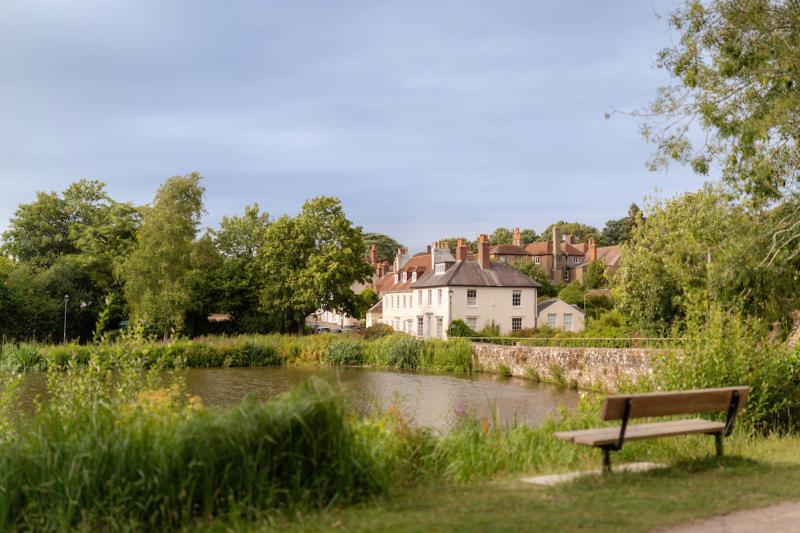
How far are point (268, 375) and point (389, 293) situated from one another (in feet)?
94.3

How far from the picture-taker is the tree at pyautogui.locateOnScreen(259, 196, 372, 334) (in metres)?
48.7

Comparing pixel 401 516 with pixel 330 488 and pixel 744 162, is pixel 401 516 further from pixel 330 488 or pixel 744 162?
pixel 744 162

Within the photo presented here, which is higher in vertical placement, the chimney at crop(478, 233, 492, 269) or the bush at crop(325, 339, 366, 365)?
the chimney at crop(478, 233, 492, 269)

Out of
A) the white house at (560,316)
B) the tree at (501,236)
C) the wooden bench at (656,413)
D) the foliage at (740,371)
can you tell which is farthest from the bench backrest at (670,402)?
the tree at (501,236)

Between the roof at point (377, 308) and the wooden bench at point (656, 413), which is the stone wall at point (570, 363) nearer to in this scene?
the wooden bench at point (656, 413)

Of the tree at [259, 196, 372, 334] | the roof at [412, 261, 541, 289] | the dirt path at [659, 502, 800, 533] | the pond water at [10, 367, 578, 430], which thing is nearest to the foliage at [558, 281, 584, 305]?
the roof at [412, 261, 541, 289]

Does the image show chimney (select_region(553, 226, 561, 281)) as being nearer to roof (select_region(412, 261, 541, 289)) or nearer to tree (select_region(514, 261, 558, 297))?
tree (select_region(514, 261, 558, 297))

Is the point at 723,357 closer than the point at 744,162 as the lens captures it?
Yes

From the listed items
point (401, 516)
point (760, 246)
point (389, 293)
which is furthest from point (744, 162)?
point (389, 293)

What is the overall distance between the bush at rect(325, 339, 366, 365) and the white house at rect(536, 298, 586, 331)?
15037mm

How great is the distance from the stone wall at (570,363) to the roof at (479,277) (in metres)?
11.4

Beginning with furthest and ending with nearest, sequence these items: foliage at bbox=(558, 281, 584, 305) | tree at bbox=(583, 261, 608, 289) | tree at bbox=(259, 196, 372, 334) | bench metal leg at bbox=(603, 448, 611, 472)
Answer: tree at bbox=(583, 261, 608, 289), foliage at bbox=(558, 281, 584, 305), tree at bbox=(259, 196, 372, 334), bench metal leg at bbox=(603, 448, 611, 472)

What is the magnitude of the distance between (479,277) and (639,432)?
4246 cm

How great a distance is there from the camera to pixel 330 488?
618 centimetres
